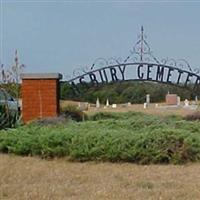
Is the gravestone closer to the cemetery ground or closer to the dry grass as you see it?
the cemetery ground

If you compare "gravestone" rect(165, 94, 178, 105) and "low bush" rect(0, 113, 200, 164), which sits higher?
"low bush" rect(0, 113, 200, 164)

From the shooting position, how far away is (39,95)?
1311cm

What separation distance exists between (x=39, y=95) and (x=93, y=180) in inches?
288

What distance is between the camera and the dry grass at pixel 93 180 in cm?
518

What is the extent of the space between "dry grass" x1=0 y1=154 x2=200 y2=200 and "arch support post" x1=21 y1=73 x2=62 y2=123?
5274 mm

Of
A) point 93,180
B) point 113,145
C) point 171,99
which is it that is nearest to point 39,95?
point 113,145

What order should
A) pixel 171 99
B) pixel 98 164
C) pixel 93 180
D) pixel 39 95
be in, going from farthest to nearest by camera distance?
1. pixel 171 99
2. pixel 39 95
3. pixel 98 164
4. pixel 93 180

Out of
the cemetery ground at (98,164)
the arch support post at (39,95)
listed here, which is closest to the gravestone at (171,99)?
the arch support post at (39,95)

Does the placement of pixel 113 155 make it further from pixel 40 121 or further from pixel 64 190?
pixel 40 121

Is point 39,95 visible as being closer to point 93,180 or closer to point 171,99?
point 93,180

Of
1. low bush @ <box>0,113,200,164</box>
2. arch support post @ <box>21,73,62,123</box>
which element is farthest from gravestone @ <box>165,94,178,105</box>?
low bush @ <box>0,113,200,164</box>

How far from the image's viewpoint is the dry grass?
5.18m

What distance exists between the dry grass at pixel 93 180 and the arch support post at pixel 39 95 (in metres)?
5.27

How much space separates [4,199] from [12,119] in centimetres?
712
